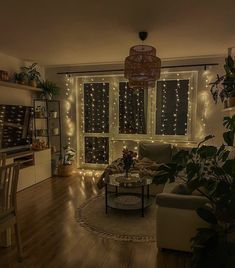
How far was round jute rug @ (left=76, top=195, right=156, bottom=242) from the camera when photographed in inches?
117

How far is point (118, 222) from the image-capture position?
3326mm

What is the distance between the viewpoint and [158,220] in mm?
2574

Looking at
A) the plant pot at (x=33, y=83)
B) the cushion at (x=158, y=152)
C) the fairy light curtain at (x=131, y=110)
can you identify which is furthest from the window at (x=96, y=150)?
the plant pot at (x=33, y=83)

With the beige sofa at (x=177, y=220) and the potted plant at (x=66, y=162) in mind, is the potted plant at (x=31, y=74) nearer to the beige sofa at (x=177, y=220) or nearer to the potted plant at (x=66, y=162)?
the potted plant at (x=66, y=162)

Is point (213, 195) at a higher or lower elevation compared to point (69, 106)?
lower

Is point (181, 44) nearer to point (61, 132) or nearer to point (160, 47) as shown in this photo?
point (160, 47)

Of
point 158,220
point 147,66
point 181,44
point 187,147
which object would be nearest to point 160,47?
point 181,44

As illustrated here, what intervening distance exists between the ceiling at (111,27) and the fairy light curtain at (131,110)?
4.10 feet

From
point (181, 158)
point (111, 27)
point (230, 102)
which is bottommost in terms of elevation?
point (181, 158)

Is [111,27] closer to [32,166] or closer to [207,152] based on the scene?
[207,152]

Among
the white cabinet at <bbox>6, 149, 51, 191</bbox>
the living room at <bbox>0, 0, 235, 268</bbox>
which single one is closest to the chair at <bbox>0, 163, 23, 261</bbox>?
the living room at <bbox>0, 0, 235, 268</bbox>

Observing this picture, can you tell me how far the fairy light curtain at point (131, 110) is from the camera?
5.91m

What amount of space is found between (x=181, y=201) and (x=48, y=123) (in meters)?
4.35

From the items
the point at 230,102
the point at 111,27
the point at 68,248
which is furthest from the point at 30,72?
the point at 230,102
